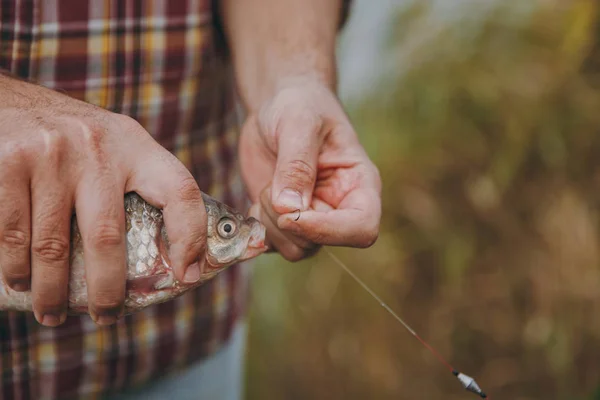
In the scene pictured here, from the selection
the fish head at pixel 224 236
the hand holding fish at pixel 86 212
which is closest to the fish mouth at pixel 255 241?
the fish head at pixel 224 236

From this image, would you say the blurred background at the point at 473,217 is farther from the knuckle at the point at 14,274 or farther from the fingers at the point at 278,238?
the knuckle at the point at 14,274

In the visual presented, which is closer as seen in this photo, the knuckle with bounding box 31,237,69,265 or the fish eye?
the knuckle with bounding box 31,237,69,265

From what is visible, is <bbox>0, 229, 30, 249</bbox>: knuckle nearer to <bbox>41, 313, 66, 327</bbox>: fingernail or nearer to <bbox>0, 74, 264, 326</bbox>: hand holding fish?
<bbox>0, 74, 264, 326</bbox>: hand holding fish

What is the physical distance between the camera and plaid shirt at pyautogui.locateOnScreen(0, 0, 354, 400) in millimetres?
1341

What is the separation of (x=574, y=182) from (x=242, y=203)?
157cm

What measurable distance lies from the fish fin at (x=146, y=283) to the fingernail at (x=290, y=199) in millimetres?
234

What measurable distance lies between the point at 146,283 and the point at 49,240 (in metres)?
0.19

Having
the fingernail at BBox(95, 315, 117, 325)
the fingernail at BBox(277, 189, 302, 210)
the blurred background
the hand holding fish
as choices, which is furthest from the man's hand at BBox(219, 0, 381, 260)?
the blurred background

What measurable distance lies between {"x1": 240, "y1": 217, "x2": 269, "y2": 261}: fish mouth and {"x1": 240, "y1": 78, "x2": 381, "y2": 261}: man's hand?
4cm

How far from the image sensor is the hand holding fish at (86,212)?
Answer: 1.00 m

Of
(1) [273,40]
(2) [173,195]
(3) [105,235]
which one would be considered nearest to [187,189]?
(2) [173,195]

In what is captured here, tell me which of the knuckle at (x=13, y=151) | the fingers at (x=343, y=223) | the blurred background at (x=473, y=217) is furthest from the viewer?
the blurred background at (x=473, y=217)

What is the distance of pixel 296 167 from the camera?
1245mm

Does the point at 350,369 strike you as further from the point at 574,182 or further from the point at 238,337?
the point at 238,337
